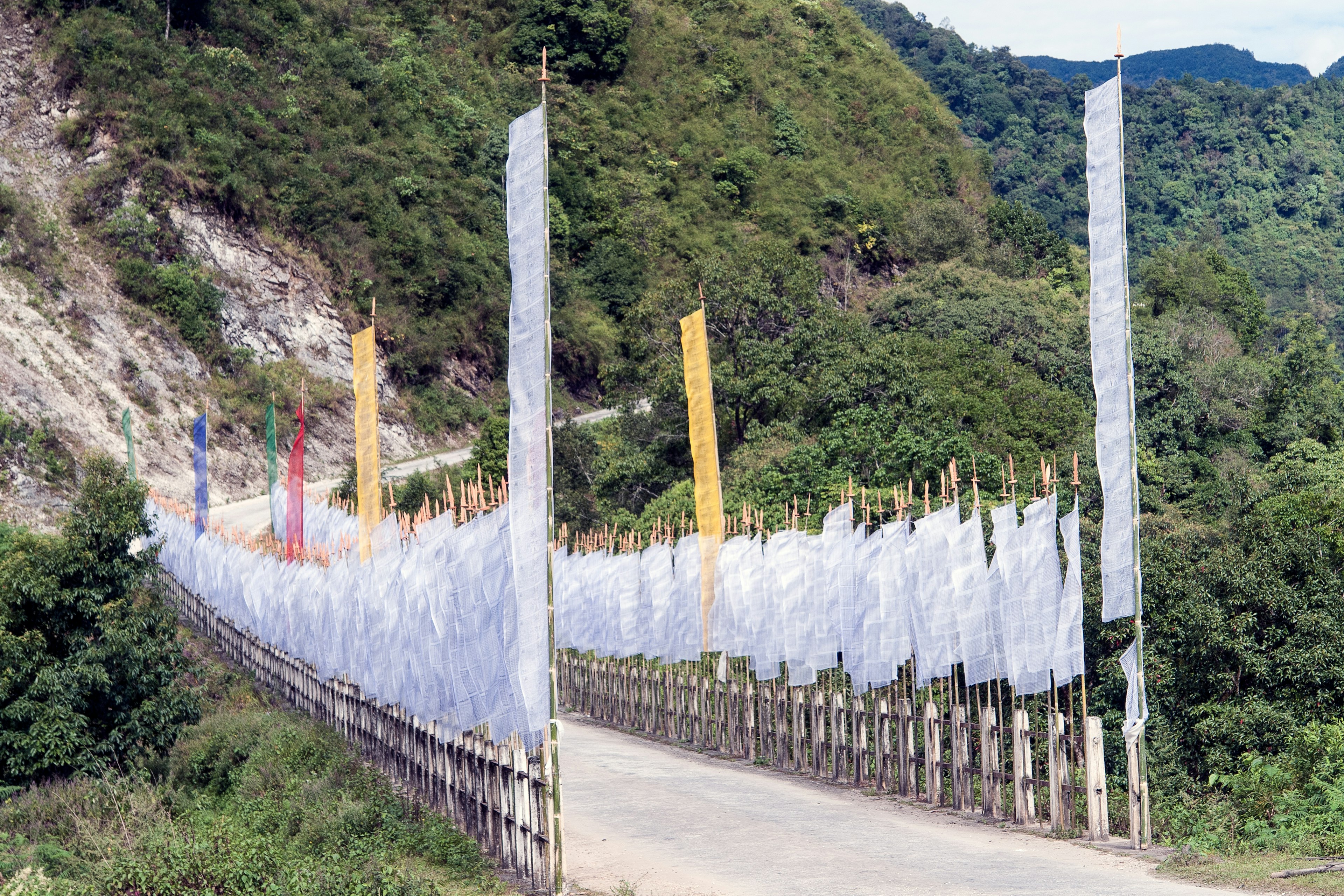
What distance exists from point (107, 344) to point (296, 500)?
72.9 ft

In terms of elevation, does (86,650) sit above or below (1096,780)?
above

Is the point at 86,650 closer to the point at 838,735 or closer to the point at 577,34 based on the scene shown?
the point at 838,735

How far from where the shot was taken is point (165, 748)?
20.1m

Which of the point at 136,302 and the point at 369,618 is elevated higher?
the point at 136,302

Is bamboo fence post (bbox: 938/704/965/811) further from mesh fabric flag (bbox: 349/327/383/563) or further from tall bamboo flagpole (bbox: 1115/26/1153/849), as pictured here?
mesh fabric flag (bbox: 349/327/383/563)

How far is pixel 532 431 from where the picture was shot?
424 inches

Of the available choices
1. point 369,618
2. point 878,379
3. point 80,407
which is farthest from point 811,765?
point 80,407

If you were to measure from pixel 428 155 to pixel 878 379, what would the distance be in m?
31.8

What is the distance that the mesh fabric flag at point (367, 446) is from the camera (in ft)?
71.6

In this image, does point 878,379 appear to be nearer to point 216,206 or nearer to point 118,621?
point 118,621

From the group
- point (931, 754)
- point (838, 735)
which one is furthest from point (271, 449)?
point (931, 754)

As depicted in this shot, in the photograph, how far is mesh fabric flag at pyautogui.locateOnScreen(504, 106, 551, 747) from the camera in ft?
35.0

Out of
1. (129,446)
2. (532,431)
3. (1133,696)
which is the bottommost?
(1133,696)

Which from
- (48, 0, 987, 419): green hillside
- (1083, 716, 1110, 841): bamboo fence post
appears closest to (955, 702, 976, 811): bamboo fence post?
A: (1083, 716, 1110, 841): bamboo fence post
